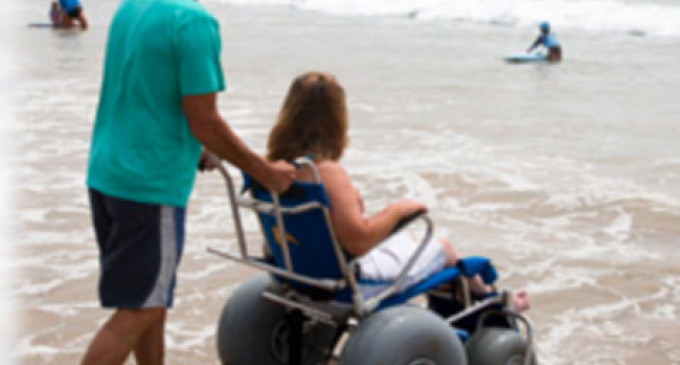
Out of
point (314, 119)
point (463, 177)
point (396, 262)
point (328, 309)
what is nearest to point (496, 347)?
point (396, 262)

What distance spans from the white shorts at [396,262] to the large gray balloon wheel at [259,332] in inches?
17.9

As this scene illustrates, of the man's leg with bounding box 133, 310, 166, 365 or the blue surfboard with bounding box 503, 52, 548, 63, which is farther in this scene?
the blue surfboard with bounding box 503, 52, 548, 63

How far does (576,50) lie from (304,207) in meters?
19.3

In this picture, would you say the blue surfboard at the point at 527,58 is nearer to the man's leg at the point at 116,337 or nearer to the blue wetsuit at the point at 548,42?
the blue wetsuit at the point at 548,42

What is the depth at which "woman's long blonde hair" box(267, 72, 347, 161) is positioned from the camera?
3.77 m

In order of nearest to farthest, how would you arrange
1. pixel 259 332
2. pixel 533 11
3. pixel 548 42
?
pixel 259 332 < pixel 548 42 < pixel 533 11

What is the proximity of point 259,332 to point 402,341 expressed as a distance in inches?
30.2

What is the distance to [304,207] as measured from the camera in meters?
3.61

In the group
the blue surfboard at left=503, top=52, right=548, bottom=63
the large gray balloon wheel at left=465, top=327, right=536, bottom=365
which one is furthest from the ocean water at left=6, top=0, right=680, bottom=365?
the large gray balloon wheel at left=465, top=327, right=536, bottom=365

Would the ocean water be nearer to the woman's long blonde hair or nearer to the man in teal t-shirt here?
the man in teal t-shirt

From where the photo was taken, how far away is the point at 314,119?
3793 mm

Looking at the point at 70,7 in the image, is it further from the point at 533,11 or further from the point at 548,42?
the point at 533,11

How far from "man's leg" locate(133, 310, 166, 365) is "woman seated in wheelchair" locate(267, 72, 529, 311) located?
0.72 m

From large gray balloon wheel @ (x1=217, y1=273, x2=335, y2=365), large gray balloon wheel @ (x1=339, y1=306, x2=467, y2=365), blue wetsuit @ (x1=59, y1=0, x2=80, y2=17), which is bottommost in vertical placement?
blue wetsuit @ (x1=59, y1=0, x2=80, y2=17)
